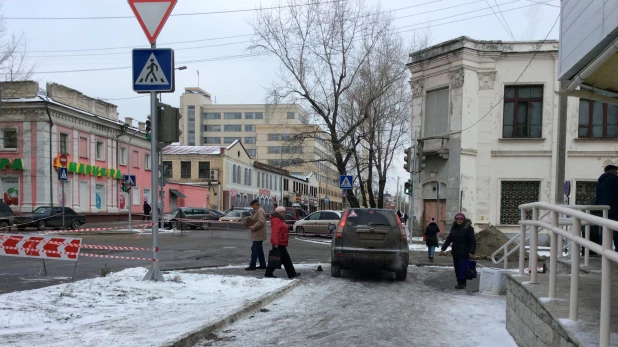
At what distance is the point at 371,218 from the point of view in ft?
35.4

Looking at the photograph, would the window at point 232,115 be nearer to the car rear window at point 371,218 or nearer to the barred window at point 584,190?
the barred window at point 584,190

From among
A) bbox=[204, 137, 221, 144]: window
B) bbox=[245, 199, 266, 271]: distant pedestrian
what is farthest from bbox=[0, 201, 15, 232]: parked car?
bbox=[204, 137, 221, 144]: window

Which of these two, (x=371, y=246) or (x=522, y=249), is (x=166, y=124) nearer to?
(x=371, y=246)

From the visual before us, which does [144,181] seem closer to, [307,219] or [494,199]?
[307,219]

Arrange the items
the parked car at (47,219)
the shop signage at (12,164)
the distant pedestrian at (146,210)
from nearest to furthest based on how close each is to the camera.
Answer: the parked car at (47,219)
the shop signage at (12,164)
the distant pedestrian at (146,210)

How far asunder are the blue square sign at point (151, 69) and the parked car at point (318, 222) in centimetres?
1828

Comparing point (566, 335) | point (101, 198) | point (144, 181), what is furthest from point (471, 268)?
point (144, 181)

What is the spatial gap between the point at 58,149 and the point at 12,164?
3.04 meters

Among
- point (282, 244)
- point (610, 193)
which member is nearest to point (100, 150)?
point (282, 244)

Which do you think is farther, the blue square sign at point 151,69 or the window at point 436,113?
the window at point 436,113

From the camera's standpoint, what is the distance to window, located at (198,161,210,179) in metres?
58.9

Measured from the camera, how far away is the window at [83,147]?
124ft

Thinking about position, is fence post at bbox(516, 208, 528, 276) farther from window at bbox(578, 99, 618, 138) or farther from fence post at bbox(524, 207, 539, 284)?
window at bbox(578, 99, 618, 138)

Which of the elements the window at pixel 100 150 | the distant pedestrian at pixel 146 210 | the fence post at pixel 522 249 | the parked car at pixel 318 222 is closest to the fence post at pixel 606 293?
the fence post at pixel 522 249
